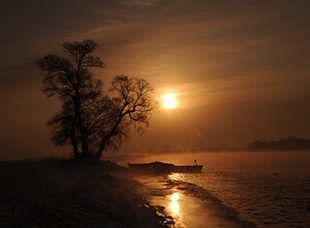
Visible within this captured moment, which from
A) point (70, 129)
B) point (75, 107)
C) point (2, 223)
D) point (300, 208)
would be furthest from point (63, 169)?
point (300, 208)

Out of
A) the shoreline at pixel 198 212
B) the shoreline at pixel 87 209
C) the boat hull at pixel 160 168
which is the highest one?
the shoreline at pixel 87 209

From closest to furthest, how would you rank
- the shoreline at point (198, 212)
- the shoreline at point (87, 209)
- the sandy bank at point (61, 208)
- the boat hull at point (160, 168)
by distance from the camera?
the sandy bank at point (61, 208)
the shoreline at point (87, 209)
the shoreline at point (198, 212)
the boat hull at point (160, 168)

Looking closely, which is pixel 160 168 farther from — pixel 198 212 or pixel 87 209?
pixel 87 209

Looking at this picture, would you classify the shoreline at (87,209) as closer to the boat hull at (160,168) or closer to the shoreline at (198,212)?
the shoreline at (198,212)

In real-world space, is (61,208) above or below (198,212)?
above

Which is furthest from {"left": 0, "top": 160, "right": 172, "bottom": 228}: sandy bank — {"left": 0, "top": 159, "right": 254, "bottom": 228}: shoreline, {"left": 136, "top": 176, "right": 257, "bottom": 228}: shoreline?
{"left": 136, "top": 176, "right": 257, "bottom": 228}: shoreline

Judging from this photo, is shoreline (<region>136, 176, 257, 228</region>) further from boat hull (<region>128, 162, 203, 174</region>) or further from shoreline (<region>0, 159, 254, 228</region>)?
boat hull (<region>128, 162, 203, 174</region>)

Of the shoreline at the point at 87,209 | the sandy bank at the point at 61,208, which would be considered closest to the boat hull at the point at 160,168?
the shoreline at the point at 87,209

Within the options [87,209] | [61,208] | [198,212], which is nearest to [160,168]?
[198,212]

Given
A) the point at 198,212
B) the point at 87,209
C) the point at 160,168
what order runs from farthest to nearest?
the point at 160,168 < the point at 198,212 < the point at 87,209

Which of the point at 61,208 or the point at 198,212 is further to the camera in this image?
the point at 198,212

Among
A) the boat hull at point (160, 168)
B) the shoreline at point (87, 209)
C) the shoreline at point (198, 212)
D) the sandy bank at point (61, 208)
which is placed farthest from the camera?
the boat hull at point (160, 168)

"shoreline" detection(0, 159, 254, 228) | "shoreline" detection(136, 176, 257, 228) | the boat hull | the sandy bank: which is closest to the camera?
the sandy bank

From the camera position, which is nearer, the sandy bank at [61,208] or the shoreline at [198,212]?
the sandy bank at [61,208]
